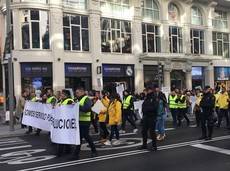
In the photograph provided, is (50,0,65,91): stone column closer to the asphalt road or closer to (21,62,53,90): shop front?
(21,62,53,90): shop front

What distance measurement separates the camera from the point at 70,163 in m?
Result: 10.8

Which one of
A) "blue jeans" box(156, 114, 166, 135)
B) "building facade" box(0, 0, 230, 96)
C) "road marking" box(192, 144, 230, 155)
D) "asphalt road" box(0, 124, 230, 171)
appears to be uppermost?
"building facade" box(0, 0, 230, 96)

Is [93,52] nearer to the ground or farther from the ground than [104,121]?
farther from the ground

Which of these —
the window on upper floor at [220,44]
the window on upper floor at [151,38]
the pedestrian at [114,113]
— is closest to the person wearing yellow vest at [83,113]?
the pedestrian at [114,113]

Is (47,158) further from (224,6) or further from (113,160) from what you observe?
(224,6)

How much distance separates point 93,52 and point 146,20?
7.15m

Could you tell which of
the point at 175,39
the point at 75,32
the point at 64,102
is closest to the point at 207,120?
the point at 64,102

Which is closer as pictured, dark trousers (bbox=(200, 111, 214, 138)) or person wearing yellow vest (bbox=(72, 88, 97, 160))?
person wearing yellow vest (bbox=(72, 88, 97, 160))

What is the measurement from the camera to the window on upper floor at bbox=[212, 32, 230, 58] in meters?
47.7

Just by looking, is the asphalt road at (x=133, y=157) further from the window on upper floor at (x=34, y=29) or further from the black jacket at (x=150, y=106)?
the window on upper floor at (x=34, y=29)

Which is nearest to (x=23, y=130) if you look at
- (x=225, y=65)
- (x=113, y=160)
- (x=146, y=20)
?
(x=113, y=160)

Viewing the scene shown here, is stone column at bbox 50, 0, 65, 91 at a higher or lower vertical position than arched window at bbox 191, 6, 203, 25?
lower

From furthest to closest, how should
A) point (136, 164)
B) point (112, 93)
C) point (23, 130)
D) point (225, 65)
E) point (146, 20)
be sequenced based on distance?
point (225, 65) → point (146, 20) → point (23, 130) → point (112, 93) → point (136, 164)

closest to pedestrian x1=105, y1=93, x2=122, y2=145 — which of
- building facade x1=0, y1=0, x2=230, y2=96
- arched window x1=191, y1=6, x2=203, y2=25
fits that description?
building facade x1=0, y1=0, x2=230, y2=96
